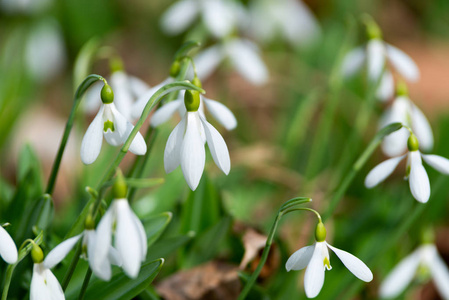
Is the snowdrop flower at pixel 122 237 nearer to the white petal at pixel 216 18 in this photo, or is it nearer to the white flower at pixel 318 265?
the white flower at pixel 318 265

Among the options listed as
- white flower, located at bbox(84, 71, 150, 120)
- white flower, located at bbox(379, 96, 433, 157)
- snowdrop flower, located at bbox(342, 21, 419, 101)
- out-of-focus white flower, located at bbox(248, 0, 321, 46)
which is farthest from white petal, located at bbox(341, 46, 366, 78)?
out-of-focus white flower, located at bbox(248, 0, 321, 46)

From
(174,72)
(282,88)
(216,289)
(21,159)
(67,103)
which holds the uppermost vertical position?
(174,72)

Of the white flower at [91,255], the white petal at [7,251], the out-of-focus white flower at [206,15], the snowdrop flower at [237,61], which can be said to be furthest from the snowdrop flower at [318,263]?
the out-of-focus white flower at [206,15]

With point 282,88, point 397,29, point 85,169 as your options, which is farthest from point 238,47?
point 397,29

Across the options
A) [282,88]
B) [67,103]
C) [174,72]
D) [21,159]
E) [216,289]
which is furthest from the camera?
[67,103]

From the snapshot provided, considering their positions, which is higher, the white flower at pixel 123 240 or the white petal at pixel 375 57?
the white flower at pixel 123 240

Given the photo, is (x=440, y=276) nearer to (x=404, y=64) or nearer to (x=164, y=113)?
(x=404, y=64)

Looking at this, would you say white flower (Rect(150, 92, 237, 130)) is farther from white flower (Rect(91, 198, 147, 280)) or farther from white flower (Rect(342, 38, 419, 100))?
white flower (Rect(342, 38, 419, 100))

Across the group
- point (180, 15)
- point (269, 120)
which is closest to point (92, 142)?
point (180, 15)

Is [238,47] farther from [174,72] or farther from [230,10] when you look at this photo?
[174,72]
